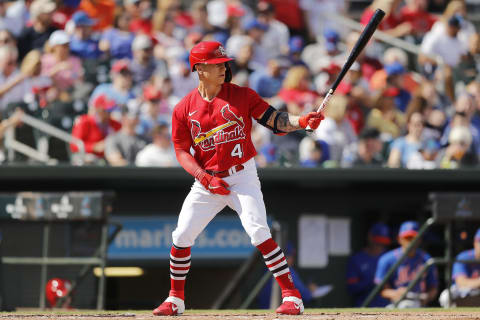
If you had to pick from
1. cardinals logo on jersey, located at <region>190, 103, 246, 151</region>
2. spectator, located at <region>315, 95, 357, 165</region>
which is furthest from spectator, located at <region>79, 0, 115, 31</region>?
cardinals logo on jersey, located at <region>190, 103, 246, 151</region>

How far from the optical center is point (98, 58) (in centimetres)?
1083

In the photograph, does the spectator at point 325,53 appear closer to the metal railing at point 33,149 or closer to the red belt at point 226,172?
the metal railing at point 33,149

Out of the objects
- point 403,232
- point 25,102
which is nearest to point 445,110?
point 403,232

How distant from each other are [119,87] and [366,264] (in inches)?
130

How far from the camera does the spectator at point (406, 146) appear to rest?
9492 mm

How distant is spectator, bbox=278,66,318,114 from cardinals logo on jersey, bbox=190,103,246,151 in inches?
167

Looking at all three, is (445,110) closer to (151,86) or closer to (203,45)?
(151,86)

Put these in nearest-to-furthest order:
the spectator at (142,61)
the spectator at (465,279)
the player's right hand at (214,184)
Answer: the player's right hand at (214,184)
the spectator at (465,279)
the spectator at (142,61)

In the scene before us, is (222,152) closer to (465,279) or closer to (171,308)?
(171,308)

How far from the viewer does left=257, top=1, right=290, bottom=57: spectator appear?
11.6m

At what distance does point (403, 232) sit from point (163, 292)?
2511 mm

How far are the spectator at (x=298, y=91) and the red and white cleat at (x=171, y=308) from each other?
432cm

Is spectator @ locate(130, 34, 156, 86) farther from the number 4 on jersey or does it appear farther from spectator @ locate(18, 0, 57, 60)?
the number 4 on jersey

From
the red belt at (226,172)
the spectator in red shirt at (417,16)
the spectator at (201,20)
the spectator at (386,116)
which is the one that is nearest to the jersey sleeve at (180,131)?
the red belt at (226,172)
